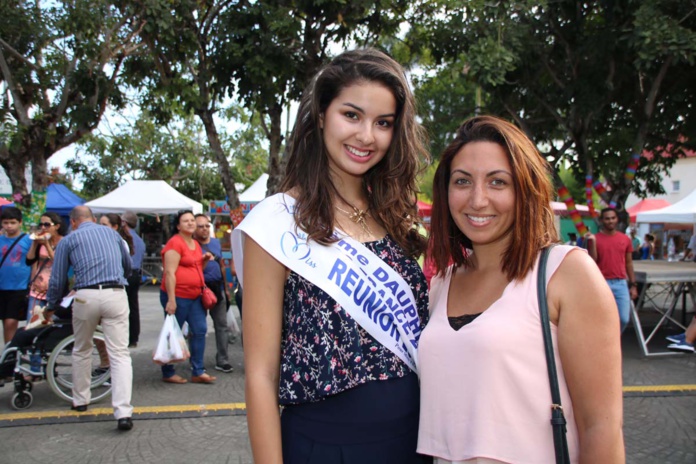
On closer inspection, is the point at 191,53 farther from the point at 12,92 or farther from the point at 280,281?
the point at 280,281

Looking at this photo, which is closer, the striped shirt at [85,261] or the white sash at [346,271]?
the white sash at [346,271]

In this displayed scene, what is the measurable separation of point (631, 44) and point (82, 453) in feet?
24.7

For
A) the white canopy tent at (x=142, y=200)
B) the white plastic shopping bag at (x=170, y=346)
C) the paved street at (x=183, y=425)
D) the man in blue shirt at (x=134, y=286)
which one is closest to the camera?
the paved street at (x=183, y=425)

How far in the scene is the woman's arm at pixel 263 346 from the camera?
4.61 feet

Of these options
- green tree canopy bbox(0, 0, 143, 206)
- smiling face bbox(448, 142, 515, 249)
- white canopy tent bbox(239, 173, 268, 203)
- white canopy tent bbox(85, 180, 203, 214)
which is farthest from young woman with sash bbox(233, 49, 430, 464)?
white canopy tent bbox(85, 180, 203, 214)

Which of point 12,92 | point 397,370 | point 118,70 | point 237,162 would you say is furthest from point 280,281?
point 237,162

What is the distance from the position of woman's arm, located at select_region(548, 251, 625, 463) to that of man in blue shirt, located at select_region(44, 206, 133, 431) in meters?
3.99

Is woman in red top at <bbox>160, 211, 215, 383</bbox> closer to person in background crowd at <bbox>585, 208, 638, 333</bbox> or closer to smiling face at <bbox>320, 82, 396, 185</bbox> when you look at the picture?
smiling face at <bbox>320, 82, 396, 185</bbox>

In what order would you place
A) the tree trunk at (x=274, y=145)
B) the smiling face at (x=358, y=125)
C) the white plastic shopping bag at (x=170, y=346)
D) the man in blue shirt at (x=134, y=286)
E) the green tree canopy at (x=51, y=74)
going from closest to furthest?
the smiling face at (x=358, y=125), the white plastic shopping bag at (x=170, y=346), the man in blue shirt at (x=134, y=286), the tree trunk at (x=274, y=145), the green tree canopy at (x=51, y=74)

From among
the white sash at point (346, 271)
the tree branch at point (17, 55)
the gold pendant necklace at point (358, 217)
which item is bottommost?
the white sash at point (346, 271)

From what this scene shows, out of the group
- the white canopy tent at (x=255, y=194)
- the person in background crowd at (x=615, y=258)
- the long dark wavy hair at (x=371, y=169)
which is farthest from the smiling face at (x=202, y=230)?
the white canopy tent at (x=255, y=194)

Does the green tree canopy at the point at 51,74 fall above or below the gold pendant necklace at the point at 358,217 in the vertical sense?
above

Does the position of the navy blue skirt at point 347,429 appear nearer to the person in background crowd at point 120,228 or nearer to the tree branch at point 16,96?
the person in background crowd at point 120,228

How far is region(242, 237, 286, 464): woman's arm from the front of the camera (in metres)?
1.41
